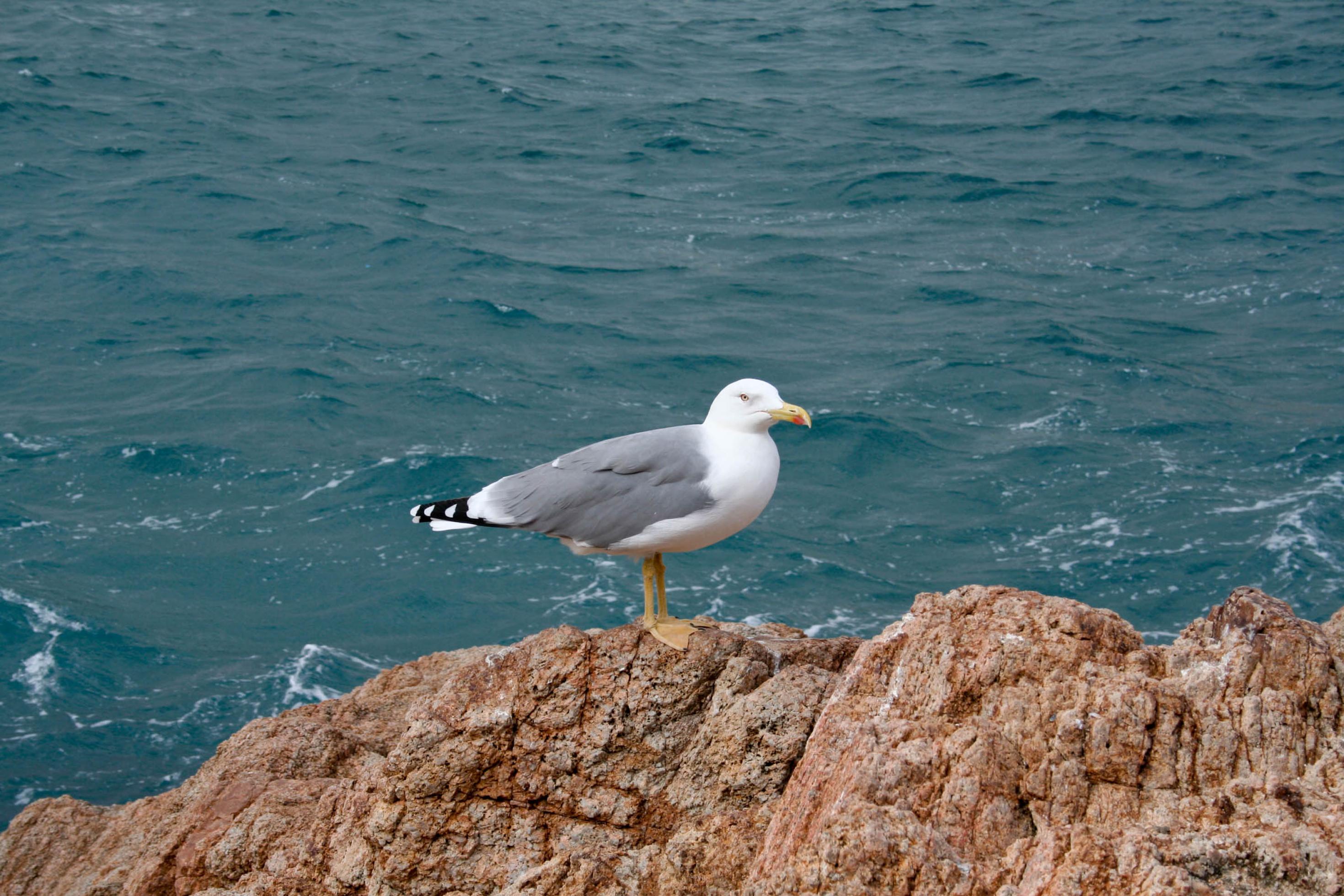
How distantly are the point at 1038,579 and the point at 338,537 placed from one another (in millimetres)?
8129

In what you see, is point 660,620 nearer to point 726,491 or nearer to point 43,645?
point 726,491

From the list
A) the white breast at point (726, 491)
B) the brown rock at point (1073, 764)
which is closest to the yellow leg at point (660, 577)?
the white breast at point (726, 491)

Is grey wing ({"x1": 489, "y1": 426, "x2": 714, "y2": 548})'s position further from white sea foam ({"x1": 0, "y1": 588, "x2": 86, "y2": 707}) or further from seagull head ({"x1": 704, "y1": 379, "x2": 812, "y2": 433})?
white sea foam ({"x1": 0, "y1": 588, "x2": 86, "y2": 707})

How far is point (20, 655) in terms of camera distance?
13500mm

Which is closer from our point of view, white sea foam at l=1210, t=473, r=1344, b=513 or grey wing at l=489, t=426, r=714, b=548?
grey wing at l=489, t=426, r=714, b=548

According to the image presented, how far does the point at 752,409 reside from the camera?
256 inches

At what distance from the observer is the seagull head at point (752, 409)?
646 centimetres

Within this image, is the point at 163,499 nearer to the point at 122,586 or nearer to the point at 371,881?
the point at 122,586

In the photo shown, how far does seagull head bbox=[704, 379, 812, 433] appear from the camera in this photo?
6465 mm

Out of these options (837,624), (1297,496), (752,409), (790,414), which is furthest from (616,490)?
(1297,496)

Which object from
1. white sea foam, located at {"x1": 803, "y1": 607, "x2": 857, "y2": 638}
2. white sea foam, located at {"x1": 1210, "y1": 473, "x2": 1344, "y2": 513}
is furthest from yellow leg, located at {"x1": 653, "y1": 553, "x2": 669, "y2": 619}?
white sea foam, located at {"x1": 1210, "y1": 473, "x2": 1344, "y2": 513}

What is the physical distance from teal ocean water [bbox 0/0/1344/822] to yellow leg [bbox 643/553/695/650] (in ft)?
21.8

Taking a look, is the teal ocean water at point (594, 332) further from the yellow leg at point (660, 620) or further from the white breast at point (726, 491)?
the white breast at point (726, 491)

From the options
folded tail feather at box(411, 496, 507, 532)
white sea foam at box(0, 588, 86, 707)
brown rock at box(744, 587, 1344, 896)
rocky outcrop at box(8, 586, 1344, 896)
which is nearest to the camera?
brown rock at box(744, 587, 1344, 896)
